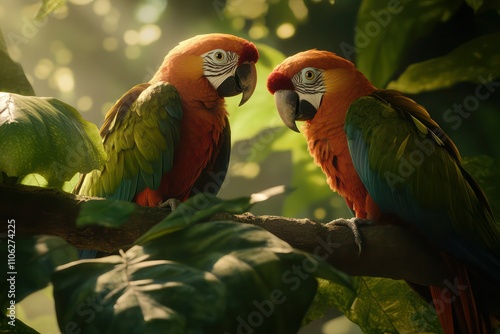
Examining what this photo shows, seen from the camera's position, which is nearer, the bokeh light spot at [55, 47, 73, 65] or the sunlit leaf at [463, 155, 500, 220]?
the sunlit leaf at [463, 155, 500, 220]

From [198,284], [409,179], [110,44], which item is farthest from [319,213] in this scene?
[198,284]

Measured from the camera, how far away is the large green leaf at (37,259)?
0.75 meters

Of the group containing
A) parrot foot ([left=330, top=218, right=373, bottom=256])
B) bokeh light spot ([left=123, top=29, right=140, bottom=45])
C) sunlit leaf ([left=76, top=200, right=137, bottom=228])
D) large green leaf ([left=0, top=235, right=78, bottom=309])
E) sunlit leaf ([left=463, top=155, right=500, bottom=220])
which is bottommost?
sunlit leaf ([left=463, top=155, right=500, bottom=220])

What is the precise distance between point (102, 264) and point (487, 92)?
1197 millimetres

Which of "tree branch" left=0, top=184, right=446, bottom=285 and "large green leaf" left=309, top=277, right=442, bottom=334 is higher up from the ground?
"tree branch" left=0, top=184, right=446, bottom=285

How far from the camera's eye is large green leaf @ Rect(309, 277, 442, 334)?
1187mm

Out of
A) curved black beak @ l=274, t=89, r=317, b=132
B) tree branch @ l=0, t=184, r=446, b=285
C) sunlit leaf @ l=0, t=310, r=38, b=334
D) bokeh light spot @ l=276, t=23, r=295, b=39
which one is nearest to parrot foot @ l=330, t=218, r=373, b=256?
tree branch @ l=0, t=184, r=446, b=285

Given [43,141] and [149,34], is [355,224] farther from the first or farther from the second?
[149,34]

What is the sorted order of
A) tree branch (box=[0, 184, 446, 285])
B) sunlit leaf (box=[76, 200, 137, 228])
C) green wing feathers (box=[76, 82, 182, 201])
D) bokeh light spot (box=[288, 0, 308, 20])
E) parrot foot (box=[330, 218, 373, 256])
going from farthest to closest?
bokeh light spot (box=[288, 0, 308, 20]) < green wing feathers (box=[76, 82, 182, 201]) < parrot foot (box=[330, 218, 373, 256]) < tree branch (box=[0, 184, 446, 285]) < sunlit leaf (box=[76, 200, 137, 228])

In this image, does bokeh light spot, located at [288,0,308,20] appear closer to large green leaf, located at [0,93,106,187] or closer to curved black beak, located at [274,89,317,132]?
curved black beak, located at [274,89,317,132]

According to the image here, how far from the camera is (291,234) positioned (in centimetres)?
91

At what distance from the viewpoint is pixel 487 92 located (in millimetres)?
1478

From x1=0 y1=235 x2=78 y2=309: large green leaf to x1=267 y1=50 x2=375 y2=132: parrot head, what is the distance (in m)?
0.66

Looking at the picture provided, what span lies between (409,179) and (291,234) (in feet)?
0.95
